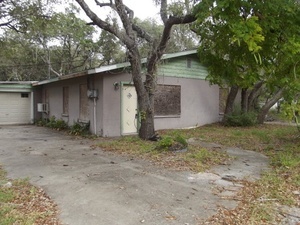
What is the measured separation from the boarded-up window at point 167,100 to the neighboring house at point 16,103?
880 cm

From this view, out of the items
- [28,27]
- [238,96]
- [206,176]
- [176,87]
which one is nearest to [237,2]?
[206,176]

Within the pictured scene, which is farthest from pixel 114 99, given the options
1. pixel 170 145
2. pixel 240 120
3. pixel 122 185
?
pixel 240 120

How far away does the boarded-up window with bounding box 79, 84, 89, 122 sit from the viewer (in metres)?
11.4

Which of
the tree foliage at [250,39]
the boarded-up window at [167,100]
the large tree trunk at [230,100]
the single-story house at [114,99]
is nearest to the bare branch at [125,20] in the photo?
the single-story house at [114,99]

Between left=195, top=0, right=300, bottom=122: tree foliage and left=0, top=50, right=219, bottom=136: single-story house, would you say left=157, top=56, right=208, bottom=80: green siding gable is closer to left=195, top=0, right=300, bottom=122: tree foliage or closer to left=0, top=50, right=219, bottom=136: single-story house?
left=0, top=50, right=219, bottom=136: single-story house

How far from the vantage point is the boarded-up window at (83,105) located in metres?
11.4

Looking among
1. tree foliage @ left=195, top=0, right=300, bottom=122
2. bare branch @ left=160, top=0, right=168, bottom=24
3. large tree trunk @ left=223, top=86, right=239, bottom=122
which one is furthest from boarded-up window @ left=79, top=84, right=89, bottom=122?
large tree trunk @ left=223, top=86, right=239, bottom=122

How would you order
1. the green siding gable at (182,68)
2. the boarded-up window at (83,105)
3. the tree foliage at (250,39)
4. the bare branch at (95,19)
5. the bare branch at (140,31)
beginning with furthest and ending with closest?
the green siding gable at (182,68), the boarded-up window at (83,105), the bare branch at (140,31), the bare branch at (95,19), the tree foliage at (250,39)

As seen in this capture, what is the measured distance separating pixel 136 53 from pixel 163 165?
4108mm

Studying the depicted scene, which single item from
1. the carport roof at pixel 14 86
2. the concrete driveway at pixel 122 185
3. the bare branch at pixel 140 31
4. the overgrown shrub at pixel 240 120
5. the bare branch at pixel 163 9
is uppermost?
the bare branch at pixel 163 9

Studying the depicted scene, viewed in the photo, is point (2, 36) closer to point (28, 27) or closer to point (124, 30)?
point (28, 27)

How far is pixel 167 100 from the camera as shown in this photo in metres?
12.3

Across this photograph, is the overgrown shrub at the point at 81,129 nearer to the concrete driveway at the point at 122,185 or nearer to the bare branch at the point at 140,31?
the concrete driveway at the point at 122,185

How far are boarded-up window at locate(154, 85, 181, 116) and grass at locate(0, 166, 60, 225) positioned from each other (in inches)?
306
